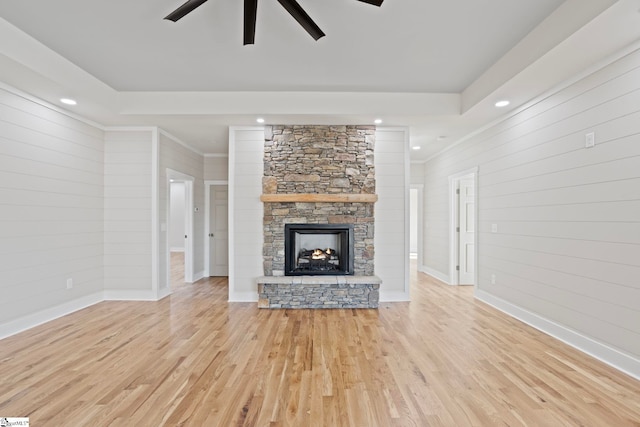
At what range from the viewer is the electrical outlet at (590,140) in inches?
112

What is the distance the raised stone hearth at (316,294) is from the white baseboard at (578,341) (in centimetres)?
169

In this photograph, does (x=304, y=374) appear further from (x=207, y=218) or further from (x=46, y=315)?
(x=207, y=218)

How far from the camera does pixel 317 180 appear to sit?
459cm

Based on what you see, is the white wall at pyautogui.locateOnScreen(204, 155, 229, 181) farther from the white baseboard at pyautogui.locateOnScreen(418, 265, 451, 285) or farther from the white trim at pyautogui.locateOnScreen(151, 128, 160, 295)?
the white baseboard at pyautogui.locateOnScreen(418, 265, 451, 285)

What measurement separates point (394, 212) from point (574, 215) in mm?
2161

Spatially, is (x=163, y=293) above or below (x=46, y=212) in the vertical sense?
below

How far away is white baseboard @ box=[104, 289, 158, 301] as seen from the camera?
15.4ft

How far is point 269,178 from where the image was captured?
181 inches

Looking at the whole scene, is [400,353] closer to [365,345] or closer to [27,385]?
[365,345]

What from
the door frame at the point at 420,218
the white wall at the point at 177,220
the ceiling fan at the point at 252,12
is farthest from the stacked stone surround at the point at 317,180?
the white wall at the point at 177,220

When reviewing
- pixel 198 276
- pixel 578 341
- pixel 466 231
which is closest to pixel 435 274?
pixel 466 231

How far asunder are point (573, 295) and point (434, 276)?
12.1 feet

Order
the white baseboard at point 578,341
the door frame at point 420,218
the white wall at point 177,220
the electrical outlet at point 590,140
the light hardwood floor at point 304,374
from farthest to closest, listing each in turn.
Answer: the white wall at point 177,220, the door frame at point 420,218, the electrical outlet at point 590,140, the white baseboard at point 578,341, the light hardwood floor at point 304,374

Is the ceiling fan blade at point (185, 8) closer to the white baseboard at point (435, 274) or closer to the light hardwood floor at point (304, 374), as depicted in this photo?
the light hardwood floor at point (304, 374)
